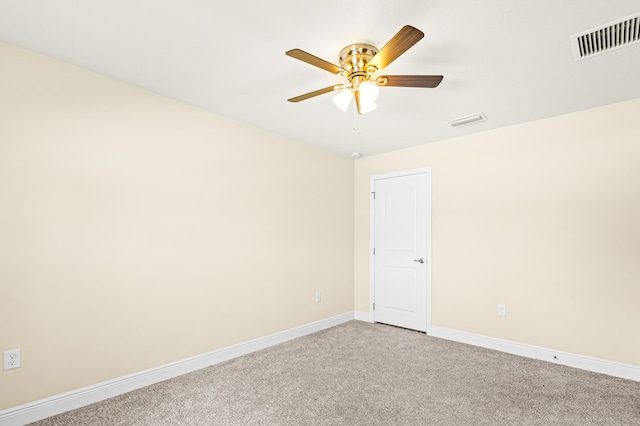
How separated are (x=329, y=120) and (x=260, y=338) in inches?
96.9

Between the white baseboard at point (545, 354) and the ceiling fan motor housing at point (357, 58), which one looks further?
the white baseboard at point (545, 354)

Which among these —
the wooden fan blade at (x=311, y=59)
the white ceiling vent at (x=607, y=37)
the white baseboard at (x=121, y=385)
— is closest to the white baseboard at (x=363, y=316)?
the white baseboard at (x=121, y=385)

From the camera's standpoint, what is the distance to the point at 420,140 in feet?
13.2

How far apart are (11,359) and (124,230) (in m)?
1.03

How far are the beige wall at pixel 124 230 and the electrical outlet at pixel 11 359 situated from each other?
0.05m

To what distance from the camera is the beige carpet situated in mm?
2178

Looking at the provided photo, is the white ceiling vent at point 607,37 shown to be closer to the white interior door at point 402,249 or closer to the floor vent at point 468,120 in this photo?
the floor vent at point 468,120

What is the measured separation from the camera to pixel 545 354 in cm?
318

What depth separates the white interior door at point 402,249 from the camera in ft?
13.7

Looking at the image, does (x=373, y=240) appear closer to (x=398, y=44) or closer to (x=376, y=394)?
(x=376, y=394)

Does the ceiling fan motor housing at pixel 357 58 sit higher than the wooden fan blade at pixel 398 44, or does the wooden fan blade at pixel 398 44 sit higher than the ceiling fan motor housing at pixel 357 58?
the ceiling fan motor housing at pixel 357 58

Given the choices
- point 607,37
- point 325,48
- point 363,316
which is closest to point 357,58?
point 325,48

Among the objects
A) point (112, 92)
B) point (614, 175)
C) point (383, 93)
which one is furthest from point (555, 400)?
point (112, 92)

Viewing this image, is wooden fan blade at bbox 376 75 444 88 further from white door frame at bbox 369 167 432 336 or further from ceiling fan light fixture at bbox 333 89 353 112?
white door frame at bbox 369 167 432 336
